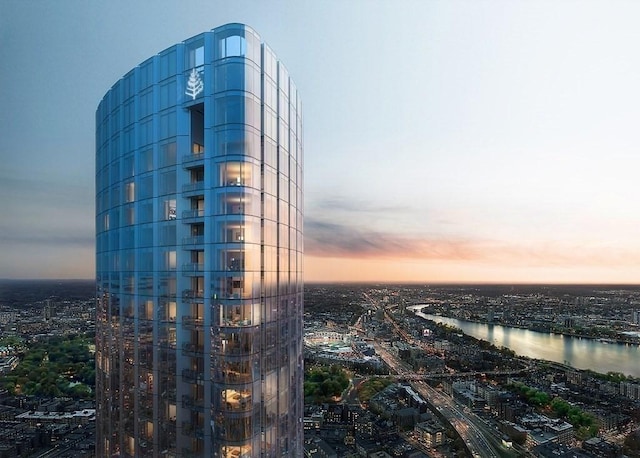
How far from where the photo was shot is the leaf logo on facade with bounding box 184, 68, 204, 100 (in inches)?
133

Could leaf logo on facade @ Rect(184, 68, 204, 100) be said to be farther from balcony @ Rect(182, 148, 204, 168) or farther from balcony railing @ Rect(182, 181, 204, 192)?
balcony railing @ Rect(182, 181, 204, 192)

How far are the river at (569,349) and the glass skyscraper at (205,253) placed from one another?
26.4 m

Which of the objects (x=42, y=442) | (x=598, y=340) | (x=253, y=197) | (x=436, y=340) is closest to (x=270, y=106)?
(x=253, y=197)

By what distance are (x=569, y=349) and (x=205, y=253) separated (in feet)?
104

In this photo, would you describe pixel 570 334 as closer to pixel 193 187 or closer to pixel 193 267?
pixel 193 267

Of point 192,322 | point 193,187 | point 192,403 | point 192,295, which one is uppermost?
point 193,187

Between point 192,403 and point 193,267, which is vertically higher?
point 193,267

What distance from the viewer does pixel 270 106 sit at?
11.7 ft

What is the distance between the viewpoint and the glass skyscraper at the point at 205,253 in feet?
10.4

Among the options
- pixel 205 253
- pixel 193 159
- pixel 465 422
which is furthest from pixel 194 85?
pixel 465 422

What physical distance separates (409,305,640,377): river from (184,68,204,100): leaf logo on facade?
90.7ft

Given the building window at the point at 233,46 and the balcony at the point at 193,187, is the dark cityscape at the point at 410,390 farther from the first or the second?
the building window at the point at 233,46

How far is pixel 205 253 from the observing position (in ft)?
10.5

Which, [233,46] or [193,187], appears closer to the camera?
[233,46]
